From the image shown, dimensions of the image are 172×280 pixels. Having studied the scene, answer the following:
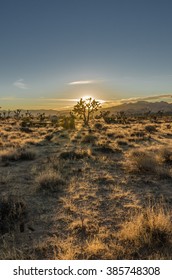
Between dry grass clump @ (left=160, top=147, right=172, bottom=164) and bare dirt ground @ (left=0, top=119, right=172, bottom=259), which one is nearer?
bare dirt ground @ (left=0, top=119, right=172, bottom=259)

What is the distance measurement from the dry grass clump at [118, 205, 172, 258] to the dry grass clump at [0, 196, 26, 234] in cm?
249

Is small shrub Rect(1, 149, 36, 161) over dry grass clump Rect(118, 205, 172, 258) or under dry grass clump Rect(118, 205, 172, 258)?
over

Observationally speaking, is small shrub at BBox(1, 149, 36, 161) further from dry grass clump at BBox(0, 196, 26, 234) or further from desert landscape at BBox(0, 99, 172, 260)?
dry grass clump at BBox(0, 196, 26, 234)

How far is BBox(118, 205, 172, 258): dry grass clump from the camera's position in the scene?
5297mm

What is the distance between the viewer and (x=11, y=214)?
6.72m

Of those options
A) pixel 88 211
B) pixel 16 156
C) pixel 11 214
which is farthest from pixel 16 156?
pixel 88 211

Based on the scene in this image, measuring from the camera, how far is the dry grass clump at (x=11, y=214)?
6.26 metres

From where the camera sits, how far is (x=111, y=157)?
1510cm

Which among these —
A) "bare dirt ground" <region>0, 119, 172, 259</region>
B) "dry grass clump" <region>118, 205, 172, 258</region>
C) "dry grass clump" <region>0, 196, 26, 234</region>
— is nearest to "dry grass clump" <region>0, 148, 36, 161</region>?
"bare dirt ground" <region>0, 119, 172, 259</region>

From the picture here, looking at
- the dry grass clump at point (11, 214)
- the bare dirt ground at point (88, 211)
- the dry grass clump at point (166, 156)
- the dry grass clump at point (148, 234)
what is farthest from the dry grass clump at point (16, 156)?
the dry grass clump at point (148, 234)

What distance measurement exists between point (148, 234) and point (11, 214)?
340cm

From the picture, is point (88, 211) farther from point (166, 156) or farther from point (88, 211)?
point (166, 156)

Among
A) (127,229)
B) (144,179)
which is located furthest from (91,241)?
(144,179)

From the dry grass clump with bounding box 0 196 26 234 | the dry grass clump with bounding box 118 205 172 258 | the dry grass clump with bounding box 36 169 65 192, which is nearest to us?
the dry grass clump with bounding box 118 205 172 258
